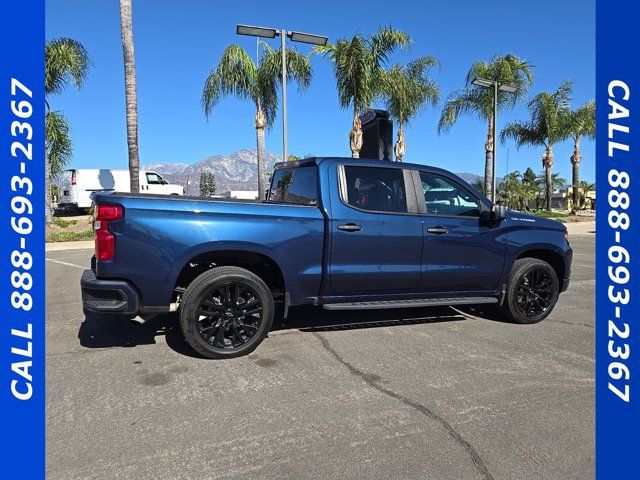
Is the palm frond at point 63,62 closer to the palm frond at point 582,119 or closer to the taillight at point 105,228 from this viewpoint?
the taillight at point 105,228

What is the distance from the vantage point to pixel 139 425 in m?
2.94

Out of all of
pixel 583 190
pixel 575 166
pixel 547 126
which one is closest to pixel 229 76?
pixel 547 126

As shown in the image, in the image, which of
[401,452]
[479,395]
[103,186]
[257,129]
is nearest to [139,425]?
[401,452]

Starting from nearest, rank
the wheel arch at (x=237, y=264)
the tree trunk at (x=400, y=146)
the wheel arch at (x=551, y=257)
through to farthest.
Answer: the wheel arch at (x=237, y=264)
the wheel arch at (x=551, y=257)
the tree trunk at (x=400, y=146)

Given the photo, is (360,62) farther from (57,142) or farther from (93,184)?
(93,184)

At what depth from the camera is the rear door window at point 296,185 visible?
471cm

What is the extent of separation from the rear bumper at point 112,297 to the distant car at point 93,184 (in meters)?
21.2

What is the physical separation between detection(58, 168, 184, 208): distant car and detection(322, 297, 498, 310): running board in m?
21.4

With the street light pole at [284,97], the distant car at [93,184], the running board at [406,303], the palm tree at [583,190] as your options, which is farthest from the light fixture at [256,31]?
the palm tree at [583,190]

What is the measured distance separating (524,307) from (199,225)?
395cm

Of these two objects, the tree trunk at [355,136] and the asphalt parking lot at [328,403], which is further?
the tree trunk at [355,136]
